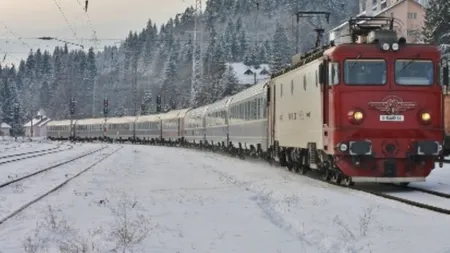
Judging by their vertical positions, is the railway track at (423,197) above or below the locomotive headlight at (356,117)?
below

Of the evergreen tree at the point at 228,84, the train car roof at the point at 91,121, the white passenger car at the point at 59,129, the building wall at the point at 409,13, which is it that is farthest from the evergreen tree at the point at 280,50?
the white passenger car at the point at 59,129

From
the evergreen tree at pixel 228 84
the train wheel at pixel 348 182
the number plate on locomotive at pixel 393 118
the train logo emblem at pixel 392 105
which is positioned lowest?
the train wheel at pixel 348 182

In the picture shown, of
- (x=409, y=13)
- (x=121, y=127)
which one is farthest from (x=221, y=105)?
(x=409, y=13)

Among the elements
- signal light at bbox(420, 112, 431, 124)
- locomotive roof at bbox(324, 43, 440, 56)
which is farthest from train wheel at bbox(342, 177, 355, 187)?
locomotive roof at bbox(324, 43, 440, 56)

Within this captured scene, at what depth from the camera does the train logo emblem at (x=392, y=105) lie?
1598 cm

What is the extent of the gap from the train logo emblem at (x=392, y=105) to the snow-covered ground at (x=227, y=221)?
7.13 feet

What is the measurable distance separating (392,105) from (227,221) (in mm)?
6871

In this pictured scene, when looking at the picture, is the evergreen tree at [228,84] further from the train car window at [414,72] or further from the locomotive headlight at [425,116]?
the locomotive headlight at [425,116]

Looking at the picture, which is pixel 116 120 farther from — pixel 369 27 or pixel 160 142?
pixel 369 27

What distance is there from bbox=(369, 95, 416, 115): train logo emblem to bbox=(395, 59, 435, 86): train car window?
0.48m

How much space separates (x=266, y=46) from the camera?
177750 millimetres

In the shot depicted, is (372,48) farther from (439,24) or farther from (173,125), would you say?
(439,24)

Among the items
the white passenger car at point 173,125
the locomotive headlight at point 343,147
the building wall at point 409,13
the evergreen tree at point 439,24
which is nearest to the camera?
the locomotive headlight at point 343,147

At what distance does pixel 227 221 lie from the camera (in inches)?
425
